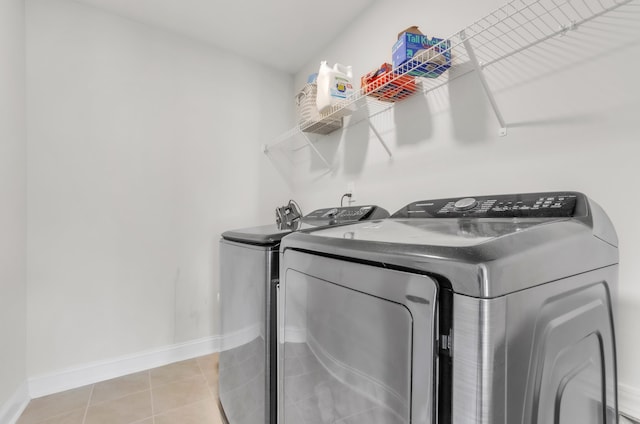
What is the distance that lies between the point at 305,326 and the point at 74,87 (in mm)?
2447

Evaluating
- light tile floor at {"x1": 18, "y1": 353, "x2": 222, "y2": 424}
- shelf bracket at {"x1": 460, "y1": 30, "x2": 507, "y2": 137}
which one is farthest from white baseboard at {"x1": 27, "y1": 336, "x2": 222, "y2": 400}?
shelf bracket at {"x1": 460, "y1": 30, "x2": 507, "y2": 137}

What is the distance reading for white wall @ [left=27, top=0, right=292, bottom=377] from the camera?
2.07 meters

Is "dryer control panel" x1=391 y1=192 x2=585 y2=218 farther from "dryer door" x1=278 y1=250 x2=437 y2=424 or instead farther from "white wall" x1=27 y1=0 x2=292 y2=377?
"white wall" x1=27 y1=0 x2=292 y2=377

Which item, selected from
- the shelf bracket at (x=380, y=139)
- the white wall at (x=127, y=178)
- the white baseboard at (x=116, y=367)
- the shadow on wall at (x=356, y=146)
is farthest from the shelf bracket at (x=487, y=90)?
the white wall at (x=127, y=178)

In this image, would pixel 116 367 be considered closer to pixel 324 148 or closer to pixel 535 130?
pixel 324 148

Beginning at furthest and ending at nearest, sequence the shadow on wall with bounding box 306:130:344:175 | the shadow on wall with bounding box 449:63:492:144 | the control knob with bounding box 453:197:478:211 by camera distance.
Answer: the shadow on wall with bounding box 306:130:344:175 → the shadow on wall with bounding box 449:63:492:144 → the control knob with bounding box 453:197:478:211

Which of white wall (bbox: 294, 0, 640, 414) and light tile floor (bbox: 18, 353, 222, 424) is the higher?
white wall (bbox: 294, 0, 640, 414)

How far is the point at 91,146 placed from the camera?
7.25 feet

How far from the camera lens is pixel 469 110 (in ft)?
4.83

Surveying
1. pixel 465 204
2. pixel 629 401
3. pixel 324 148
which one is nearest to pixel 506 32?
pixel 465 204

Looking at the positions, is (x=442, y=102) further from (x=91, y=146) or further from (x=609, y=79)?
(x=91, y=146)

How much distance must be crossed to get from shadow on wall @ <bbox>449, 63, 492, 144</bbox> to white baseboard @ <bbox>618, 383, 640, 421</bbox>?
1.04 metres

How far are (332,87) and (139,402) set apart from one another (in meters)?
2.45

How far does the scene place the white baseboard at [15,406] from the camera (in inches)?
67.5
